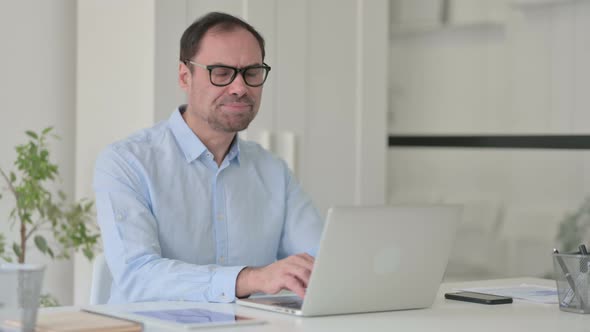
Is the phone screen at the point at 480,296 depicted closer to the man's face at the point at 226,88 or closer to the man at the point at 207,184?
the man at the point at 207,184

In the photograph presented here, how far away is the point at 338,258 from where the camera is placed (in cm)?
182

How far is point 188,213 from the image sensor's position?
8.32 ft

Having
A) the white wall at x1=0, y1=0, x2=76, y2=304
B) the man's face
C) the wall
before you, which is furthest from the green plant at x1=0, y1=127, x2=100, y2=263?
the wall

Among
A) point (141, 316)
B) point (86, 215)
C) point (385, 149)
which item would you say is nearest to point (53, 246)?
point (86, 215)

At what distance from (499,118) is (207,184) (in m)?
1.94

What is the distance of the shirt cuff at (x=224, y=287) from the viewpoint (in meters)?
2.08

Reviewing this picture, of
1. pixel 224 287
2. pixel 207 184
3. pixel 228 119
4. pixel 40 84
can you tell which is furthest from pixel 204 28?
pixel 40 84

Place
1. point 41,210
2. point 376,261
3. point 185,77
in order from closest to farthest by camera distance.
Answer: point 376,261 < point 185,77 < point 41,210

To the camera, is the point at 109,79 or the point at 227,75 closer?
the point at 227,75

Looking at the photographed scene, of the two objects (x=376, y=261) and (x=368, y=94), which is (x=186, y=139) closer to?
(x=376, y=261)

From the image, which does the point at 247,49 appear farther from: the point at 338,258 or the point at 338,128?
the point at 338,128

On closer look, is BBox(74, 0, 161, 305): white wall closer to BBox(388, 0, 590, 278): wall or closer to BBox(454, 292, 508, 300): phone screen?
BBox(388, 0, 590, 278): wall

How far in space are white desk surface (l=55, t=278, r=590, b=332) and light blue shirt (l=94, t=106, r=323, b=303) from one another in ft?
0.69

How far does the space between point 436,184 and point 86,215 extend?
5.33 feet
